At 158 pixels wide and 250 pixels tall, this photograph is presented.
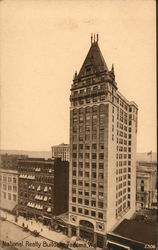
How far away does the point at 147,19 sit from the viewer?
27.1 ft

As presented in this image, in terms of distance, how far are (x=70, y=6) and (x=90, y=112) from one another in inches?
242

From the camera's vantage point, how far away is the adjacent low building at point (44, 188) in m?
14.0

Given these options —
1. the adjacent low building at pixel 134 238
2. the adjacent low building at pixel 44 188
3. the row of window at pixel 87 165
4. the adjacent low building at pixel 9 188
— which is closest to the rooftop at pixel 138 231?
the adjacent low building at pixel 134 238

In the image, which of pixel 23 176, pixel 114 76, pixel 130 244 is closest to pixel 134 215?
pixel 130 244

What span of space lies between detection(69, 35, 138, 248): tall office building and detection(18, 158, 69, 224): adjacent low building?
1.38 metres

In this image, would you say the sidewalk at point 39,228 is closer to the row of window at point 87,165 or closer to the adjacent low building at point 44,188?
the adjacent low building at point 44,188

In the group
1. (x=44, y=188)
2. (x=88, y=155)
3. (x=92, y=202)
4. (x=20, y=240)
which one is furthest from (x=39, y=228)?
(x=88, y=155)

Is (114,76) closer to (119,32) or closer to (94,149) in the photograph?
(119,32)

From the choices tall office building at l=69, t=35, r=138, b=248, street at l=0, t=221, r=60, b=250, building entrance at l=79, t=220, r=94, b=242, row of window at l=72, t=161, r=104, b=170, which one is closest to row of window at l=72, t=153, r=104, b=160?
tall office building at l=69, t=35, r=138, b=248

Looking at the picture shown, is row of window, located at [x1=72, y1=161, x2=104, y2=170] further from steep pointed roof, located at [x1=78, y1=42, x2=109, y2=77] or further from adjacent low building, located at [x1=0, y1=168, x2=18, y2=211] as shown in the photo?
steep pointed roof, located at [x1=78, y1=42, x2=109, y2=77]

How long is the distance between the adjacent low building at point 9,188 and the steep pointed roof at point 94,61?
7.33 m

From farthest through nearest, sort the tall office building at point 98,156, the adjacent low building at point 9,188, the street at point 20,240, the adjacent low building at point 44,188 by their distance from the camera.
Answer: the adjacent low building at point 44,188, the tall office building at point 98,156, the adjacent low building at point 9,188, the street at point 20,240

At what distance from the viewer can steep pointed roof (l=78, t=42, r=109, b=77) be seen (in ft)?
29.1

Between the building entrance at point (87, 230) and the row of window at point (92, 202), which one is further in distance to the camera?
the row of window at point (92, 202)
